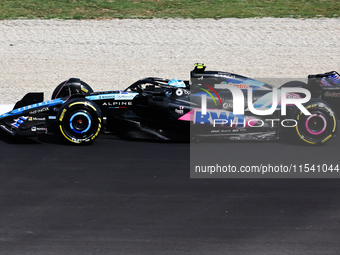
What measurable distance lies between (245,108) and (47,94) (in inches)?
286

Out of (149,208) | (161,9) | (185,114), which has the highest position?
(161,9)

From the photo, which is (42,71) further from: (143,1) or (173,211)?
(173,211)

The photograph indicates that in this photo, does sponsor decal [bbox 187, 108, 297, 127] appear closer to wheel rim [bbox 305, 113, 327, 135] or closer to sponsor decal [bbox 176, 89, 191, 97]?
wheel rim [bbox 305, 113, 327, 135]

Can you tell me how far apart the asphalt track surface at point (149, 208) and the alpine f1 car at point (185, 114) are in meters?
0.63

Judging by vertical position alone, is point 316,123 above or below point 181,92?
Answer: below

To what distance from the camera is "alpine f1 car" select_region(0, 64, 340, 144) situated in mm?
9006

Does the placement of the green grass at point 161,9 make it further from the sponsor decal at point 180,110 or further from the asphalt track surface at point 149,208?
the asphalt track surface at point 149,208

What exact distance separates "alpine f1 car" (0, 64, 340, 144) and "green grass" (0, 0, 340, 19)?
43.7ft

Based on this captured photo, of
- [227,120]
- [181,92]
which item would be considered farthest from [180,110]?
[227,120]

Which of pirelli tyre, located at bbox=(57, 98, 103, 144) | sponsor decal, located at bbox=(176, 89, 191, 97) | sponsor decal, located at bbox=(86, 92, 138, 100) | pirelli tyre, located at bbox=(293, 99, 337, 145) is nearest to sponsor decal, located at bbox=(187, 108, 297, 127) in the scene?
pirelli tyre, located at bbox=(293, 99, 337, 145)

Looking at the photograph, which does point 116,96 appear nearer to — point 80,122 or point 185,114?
point 80,122

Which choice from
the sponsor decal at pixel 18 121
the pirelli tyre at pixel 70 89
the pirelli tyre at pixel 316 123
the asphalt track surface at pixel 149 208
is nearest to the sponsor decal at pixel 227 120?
the pirelli tyre at pixel 316 123

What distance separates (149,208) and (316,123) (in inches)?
165

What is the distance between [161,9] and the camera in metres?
23.0
